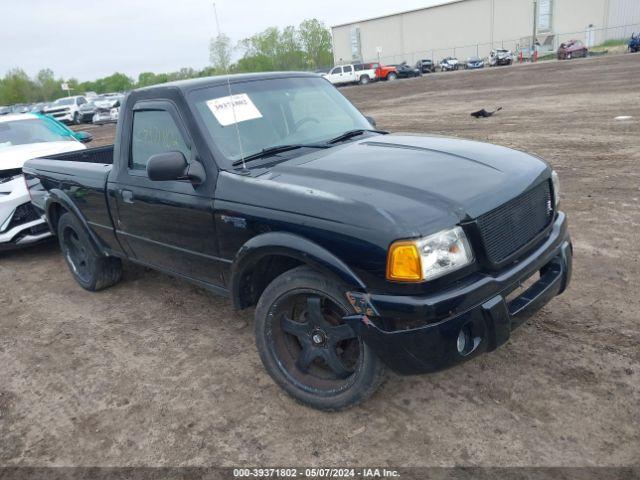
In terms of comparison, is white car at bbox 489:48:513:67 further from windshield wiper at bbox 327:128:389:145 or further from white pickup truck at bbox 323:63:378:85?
windshield wiper at bbox 327:128:389:145

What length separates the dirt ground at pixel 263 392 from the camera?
2695 mm

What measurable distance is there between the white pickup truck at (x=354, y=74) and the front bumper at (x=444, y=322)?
148 ft

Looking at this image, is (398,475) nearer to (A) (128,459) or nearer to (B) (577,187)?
(A) (128,459)

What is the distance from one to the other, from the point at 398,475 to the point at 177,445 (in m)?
1.20

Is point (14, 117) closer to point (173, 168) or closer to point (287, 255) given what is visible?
point (173, 168)

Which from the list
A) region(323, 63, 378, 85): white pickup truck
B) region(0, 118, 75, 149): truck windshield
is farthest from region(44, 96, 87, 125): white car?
region(0, 118, 75, 149): truck windshield

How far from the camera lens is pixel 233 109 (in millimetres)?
3562

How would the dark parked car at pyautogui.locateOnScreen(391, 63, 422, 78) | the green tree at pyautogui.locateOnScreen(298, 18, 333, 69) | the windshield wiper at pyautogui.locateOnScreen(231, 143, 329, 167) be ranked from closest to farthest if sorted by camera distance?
the windshield wiper at pyautogui.locateOnScreen(231, 143, 329, 167) < the dark parked car at pyautogui.locateOnScreen(391, 63, 422, 78) < the green tree at pyautogui.locateOnScreen(298, 18, 333, 69)

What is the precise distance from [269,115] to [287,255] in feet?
4.15

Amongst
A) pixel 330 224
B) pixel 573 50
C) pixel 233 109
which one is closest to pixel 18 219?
pixel 233 109

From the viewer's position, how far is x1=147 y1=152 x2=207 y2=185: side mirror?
315cm

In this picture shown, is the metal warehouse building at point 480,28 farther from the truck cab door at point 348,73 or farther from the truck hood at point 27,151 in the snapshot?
the truck hood at point 27,151

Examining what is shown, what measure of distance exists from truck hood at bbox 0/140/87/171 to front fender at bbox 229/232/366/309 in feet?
14.8

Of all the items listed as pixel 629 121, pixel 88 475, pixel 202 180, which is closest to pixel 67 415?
pixel 88 475
